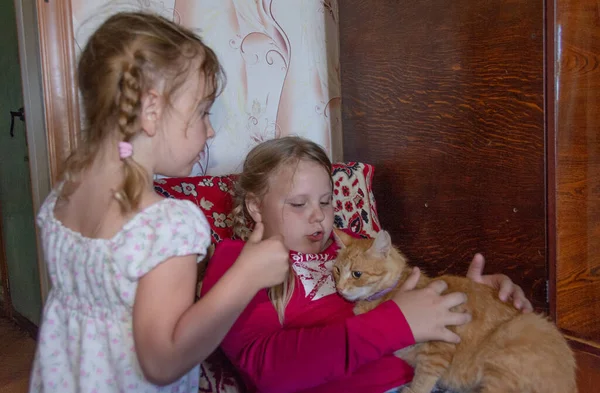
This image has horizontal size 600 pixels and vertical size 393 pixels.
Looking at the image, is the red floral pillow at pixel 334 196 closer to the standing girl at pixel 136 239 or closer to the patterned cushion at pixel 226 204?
the patterned cushion at pixel 226 204

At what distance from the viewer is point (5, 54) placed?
2.37 meters

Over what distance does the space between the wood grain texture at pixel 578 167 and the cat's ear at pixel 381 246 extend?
1.44 feet

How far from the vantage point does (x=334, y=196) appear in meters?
1.53

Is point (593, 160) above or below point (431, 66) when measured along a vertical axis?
below

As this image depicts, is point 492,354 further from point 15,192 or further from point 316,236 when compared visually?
point 15,192

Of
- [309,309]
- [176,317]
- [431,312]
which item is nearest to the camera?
[176,317]

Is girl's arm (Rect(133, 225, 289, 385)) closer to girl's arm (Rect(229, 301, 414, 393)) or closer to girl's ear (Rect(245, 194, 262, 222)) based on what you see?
girl's arm (Rect(229, 301, 414, 393))

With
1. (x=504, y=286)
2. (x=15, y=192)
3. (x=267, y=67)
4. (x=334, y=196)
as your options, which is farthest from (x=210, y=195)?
(x=15, y=192)

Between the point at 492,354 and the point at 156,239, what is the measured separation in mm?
695

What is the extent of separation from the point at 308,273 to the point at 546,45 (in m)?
0.78

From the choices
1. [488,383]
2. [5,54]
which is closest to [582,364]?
[488,383]

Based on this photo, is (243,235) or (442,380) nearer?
(442,380)

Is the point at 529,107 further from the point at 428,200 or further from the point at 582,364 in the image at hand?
the point at 582,364

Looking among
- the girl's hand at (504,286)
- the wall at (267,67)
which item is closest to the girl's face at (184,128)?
the girl's hand at (504,286)
